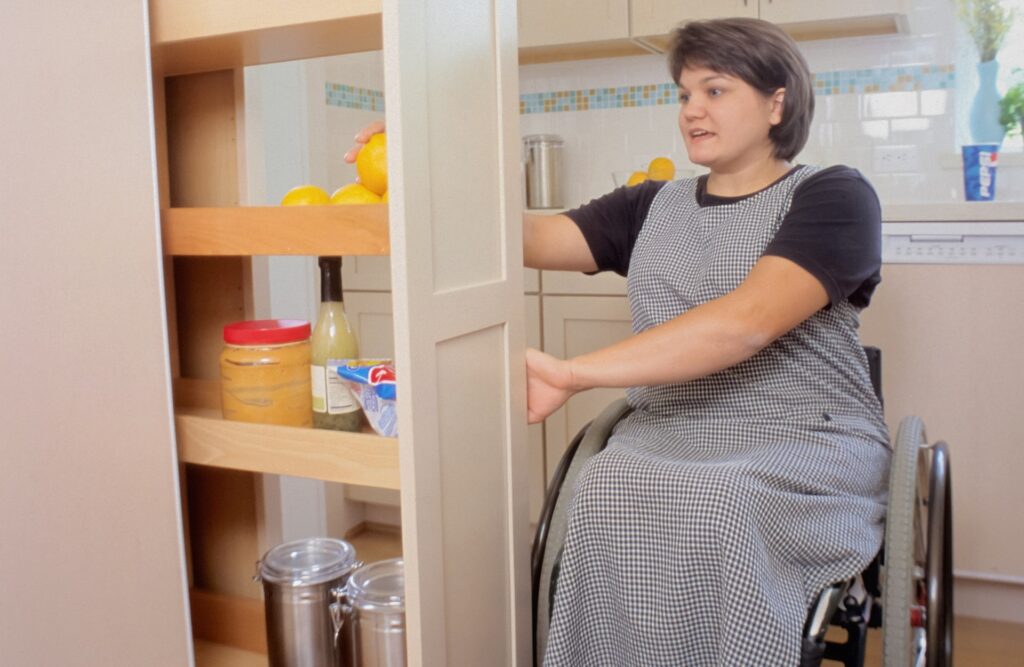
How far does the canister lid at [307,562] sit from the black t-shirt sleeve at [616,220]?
675mm

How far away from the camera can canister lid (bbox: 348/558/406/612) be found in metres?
1.35

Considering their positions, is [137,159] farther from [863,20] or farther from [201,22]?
[863,20]

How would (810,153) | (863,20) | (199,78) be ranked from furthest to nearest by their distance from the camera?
(810,153) < (863,20) < (199,78)

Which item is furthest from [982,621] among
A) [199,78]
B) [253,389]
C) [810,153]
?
[199,78]

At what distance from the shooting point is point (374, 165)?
133cm

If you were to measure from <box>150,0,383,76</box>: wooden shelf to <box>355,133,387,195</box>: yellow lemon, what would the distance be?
0.12 metres

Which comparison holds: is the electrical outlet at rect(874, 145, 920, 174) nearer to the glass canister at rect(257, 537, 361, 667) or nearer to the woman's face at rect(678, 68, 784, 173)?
the woman's face at rect(678, 68, 784, 173)

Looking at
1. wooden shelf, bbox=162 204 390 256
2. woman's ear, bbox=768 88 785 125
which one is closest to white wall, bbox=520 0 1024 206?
woman's ear, bbox=768 88 785 125

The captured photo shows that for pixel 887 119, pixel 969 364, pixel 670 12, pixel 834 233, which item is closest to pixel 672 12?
pixel 670 12

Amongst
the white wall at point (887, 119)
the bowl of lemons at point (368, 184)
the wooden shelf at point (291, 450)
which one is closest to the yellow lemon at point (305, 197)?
the bowl of lemons at point (368, 184)

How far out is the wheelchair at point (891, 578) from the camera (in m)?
1.26

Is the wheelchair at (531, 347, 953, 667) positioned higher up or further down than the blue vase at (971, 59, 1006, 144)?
further down

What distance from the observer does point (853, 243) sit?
1.49 metres

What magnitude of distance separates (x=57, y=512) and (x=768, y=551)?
869mm
